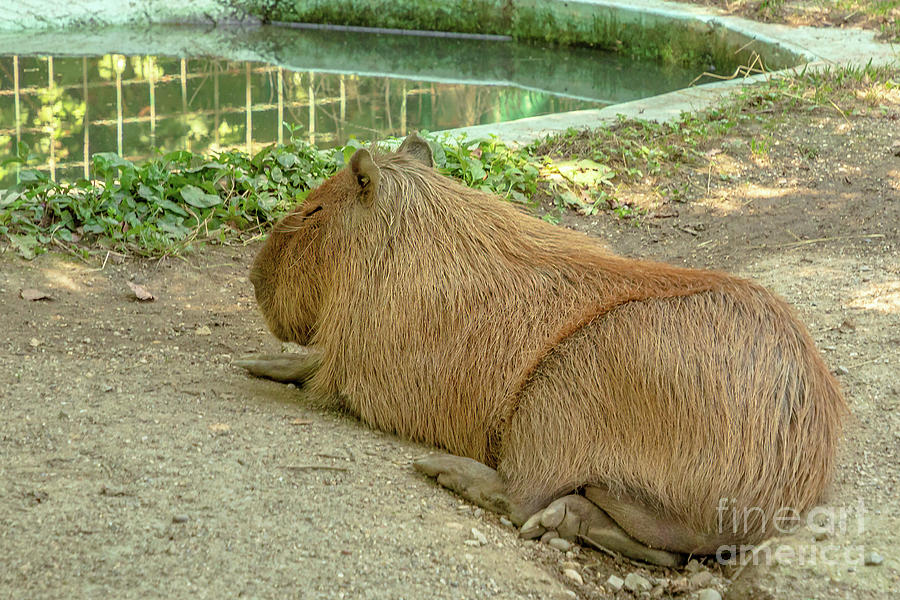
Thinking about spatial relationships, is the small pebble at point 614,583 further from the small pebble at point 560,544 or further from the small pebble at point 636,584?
the small pebble at point 560,544

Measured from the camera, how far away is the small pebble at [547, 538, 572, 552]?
2484 mm

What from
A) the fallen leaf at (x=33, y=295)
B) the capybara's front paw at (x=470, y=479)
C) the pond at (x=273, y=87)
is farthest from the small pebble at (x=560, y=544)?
the pond at (x=273, y=87)

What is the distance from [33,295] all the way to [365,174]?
1.65 meters

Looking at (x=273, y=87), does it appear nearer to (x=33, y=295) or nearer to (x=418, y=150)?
(x=33, y=295)

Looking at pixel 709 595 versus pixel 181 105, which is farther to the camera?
pixel 181 105

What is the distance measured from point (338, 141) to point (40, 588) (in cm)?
545

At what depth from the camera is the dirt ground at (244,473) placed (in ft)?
7.07

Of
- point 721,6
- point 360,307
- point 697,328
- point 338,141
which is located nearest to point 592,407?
point 697,328

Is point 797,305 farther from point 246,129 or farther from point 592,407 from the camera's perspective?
point 246,129

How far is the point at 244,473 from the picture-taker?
2570 millimetres

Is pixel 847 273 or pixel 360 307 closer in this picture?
pixel 360 307

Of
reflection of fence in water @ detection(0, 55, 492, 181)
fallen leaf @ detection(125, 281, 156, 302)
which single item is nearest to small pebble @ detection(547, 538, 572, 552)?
fallen leaf @ detection(125, 281, 156, 302)

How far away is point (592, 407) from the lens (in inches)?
101

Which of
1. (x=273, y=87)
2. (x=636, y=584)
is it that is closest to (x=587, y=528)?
(x=636, y=584)
